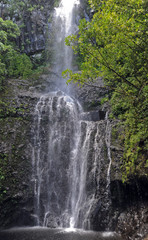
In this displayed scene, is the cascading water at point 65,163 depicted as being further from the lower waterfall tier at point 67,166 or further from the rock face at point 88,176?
the rock face at point 88,176

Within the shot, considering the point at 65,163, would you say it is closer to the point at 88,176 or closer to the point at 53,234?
the point at 88,176

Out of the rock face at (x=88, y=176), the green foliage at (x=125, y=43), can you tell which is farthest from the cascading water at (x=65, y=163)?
the green foliage at (x=125, y=43)

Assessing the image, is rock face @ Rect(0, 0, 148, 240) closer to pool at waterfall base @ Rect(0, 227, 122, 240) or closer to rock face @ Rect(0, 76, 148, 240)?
rock face @ Rect(0, 76, 148, 240)

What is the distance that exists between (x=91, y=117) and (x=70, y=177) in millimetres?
4837

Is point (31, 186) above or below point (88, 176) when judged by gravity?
below

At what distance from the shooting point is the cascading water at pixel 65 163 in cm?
1055

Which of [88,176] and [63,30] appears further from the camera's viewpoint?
[63,30]

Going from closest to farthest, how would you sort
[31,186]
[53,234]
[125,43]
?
[125,43] < [53,234] < [31,186]

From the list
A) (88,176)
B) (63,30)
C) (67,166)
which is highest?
(63,30)

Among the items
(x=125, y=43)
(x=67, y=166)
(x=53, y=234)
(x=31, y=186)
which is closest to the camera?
(x=125, y=43)

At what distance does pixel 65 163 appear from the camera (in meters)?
12.6

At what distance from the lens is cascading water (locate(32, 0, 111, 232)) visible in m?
10.6

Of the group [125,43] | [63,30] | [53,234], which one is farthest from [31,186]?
[63,30]

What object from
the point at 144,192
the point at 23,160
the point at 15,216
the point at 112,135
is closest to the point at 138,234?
the point at 144,192
